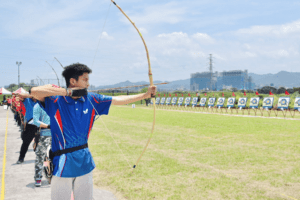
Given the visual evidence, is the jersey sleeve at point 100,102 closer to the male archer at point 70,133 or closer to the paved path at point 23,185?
the male archer at point 70,133

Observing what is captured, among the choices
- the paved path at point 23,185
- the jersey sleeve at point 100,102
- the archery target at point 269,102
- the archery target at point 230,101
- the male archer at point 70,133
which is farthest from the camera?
the archery target at point 230,101

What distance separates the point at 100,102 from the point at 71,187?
79cm

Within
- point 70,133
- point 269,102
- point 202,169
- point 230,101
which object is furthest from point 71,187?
point 230,101

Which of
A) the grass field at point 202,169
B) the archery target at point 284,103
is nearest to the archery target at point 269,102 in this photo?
the archery target at point 284,103

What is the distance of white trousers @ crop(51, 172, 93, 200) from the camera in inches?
82.7

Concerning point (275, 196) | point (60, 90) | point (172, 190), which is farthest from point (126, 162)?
point (60, 90)

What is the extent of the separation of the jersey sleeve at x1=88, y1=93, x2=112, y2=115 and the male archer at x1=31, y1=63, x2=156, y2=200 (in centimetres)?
11

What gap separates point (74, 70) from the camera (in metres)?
2.28

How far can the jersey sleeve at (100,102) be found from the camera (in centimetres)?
240

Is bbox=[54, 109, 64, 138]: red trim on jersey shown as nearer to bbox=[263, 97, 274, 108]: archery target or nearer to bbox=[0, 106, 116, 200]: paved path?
bbox=[0, 106, 116, 200]: paved path

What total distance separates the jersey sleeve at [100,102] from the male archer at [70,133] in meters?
0.11

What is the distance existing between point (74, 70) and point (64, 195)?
1.06 meters

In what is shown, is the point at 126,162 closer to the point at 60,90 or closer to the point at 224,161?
the point at 224,161

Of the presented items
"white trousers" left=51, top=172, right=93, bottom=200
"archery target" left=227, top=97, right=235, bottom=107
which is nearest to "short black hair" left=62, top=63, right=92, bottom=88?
"white trousers" left=51, top=172, right=93, bottom=200
